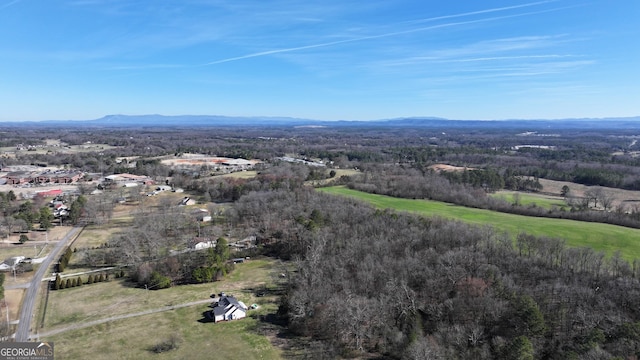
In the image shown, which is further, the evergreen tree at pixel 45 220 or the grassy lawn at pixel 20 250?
the evergreen tree at pixel 45 220

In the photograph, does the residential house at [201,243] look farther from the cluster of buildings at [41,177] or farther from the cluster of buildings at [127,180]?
the cluster of buildings at [41,177]

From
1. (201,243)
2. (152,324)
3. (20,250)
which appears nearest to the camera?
(152,324)

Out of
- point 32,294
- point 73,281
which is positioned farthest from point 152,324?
point 32,294

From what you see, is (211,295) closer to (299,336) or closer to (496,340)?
(299,336)

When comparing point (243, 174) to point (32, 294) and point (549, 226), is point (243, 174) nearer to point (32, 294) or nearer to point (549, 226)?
point (32, 294)

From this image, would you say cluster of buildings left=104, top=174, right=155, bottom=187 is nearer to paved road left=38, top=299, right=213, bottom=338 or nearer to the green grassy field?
the green grassy field

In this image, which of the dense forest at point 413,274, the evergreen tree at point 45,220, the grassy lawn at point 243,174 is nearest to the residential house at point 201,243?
the dense forest at point 413,274
